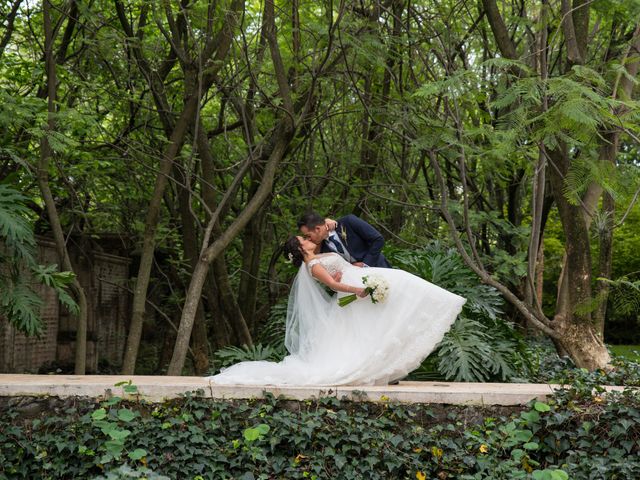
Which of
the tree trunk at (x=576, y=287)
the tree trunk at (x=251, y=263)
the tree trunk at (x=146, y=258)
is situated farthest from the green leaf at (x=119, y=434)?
the tree trunk at (x=251, y=263)

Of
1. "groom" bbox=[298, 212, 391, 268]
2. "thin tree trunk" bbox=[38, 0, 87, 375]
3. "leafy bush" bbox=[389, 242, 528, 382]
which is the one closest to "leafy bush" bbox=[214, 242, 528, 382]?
"leafy bush" bbox=[389, 242, 528, 382]

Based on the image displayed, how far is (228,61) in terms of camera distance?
33.4 feet

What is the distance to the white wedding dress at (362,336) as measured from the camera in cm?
665

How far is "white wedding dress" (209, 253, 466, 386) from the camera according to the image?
665 cm

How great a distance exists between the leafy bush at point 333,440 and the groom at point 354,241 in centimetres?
172

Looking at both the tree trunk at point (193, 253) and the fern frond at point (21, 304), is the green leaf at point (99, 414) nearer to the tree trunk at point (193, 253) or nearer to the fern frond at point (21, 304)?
the fern frond at point (21, 304)

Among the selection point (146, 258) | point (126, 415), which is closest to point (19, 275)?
point (146, 258)

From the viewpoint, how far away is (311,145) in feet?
37.7

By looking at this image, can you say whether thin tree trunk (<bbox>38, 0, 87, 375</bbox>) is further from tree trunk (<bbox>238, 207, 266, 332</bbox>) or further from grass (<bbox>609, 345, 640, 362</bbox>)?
grass (<bbox>609, 345, 640, 362</bbox>)

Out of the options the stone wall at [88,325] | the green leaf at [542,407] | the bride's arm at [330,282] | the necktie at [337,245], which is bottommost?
the stone wall at [88,325]

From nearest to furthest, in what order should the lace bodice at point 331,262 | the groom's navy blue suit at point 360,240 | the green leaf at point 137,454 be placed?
the green leaf at point 137,454
the lace bodice at point 331,262
the groom's navy blue suit at point 360,240

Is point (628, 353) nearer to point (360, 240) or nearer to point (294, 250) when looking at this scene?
point (360, 240)

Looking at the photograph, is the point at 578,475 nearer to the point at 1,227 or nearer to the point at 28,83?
the point at 1,227

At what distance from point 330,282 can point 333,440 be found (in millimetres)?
1644
